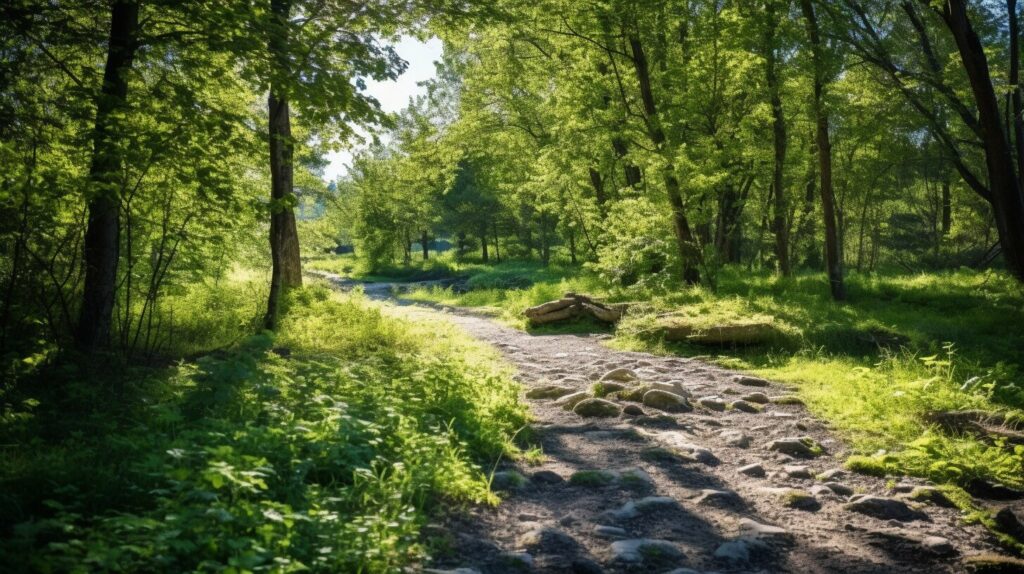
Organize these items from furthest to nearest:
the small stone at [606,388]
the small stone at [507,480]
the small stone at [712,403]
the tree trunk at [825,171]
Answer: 1. the tree trunk at [825,171]
2. the small stone at [606,388]
3. the small stone at [712,403]
4. the small stone at [507,480]

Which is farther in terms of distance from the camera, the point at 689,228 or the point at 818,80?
the point at 689,228

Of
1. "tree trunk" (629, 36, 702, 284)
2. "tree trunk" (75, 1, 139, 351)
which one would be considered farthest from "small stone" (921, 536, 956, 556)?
"tree trunk" (629, 36, 702, 284)

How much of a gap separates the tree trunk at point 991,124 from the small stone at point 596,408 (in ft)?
26.9

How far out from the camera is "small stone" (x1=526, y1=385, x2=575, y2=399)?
26.0 feet

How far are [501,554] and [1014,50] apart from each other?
1554 centimetres

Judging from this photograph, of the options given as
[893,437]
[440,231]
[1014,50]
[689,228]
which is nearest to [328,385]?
[893,437]

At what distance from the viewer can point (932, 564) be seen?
3.76m

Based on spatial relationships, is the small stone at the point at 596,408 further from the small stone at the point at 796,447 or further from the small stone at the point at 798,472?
the small stone at the point at 798,472

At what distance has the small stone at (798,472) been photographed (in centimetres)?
525

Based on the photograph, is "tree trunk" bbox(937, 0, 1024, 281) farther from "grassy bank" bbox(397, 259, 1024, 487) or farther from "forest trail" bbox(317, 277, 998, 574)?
"forest trail" bbox(317, 277, 998, 574)

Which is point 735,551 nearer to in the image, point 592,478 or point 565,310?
point 592,478

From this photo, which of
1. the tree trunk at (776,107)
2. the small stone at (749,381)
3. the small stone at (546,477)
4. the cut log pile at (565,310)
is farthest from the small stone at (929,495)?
the tree trunk at (776,107)

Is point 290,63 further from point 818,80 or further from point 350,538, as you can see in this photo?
point 818,80

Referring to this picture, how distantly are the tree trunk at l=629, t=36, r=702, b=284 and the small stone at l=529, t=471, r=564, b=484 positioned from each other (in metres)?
10.9
